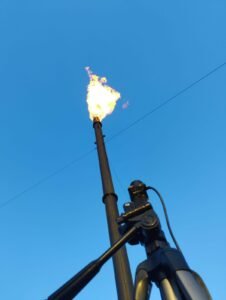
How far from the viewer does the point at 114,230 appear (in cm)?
320

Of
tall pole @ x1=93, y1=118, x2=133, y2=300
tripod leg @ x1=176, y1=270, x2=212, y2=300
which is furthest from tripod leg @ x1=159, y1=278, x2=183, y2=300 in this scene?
tall pole @ x1=93, y1=118, x2=133, y2=300

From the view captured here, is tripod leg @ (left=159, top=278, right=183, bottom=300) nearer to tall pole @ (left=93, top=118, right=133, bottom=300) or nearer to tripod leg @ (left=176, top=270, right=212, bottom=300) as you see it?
tripod leg @ (left=176, top=270, right=212, bottom=300)

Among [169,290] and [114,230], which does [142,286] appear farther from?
[114,230]

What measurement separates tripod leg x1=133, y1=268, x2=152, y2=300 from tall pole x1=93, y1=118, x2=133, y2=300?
68 centimetres

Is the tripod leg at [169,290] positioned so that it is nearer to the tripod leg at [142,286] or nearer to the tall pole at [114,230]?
the tripod leg at [142,286]

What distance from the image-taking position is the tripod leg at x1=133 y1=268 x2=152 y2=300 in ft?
3.97

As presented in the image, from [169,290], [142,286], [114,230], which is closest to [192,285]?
[169,290]

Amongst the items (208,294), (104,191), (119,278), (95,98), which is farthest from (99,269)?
(95,98)

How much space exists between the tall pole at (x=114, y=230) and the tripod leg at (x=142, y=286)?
68cm

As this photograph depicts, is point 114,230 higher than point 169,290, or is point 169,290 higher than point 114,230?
point 114,230

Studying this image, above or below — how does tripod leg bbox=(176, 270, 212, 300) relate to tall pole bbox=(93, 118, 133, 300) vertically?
below

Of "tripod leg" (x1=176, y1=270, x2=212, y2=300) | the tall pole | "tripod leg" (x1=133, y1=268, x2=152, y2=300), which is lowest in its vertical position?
"tripod leg" (x1=176, y1=270, x2=212, y2=300)

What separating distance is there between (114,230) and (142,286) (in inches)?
78.2

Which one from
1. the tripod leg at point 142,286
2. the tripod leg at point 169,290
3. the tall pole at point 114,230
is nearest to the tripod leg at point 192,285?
the tripod leg at point 169,290
